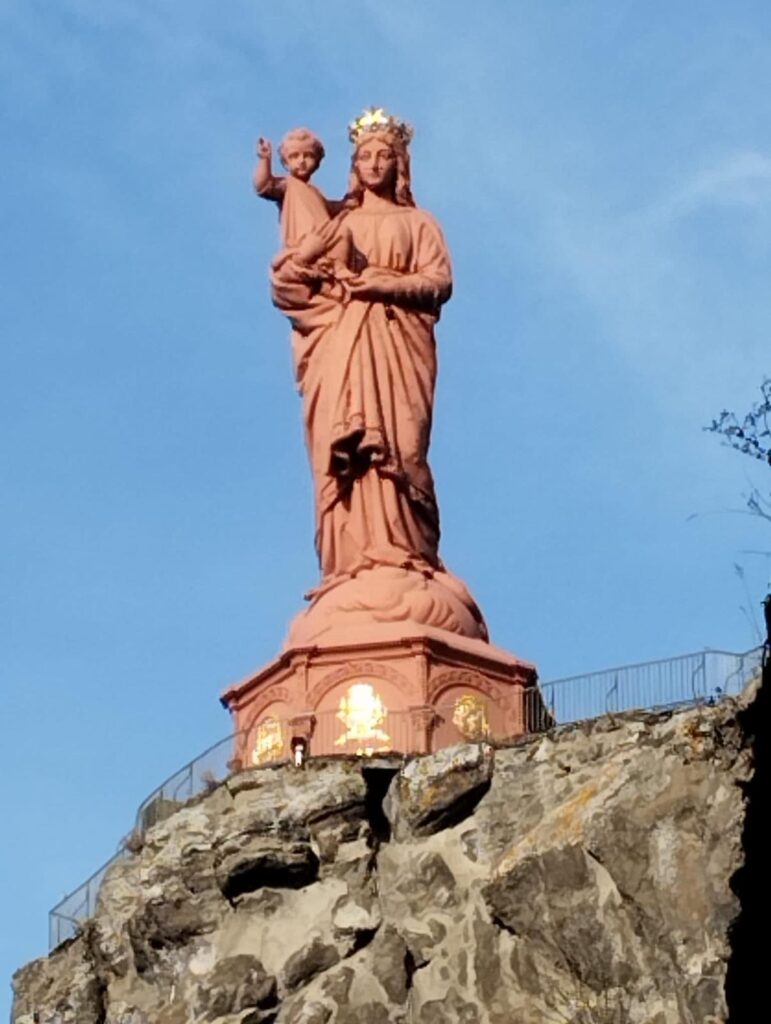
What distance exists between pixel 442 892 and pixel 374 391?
7080mm

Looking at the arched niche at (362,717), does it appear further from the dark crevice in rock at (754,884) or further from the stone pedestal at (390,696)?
the dark crevice in rock at (754,884)

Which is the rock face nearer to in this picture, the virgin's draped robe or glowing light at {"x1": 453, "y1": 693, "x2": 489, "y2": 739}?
glowing light at {"x1": 453, "y1": 693, "x2": 489, "y2": 739}

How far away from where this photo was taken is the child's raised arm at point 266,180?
4278 centimetres

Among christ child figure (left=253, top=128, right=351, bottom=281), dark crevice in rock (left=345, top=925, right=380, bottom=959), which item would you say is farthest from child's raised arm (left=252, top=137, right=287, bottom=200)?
dark crevice in rock (left=345, top=925, right=380, bottom=959)

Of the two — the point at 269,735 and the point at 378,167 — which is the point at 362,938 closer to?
the point at 269,735

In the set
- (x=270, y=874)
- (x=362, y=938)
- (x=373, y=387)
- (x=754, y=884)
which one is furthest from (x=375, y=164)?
(x=754, y=884)

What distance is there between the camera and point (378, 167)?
140ft

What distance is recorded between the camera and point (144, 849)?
38.5 metres

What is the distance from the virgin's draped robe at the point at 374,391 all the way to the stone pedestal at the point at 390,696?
1.40m

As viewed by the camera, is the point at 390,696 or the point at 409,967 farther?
the point at 390,696

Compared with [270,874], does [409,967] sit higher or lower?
lower

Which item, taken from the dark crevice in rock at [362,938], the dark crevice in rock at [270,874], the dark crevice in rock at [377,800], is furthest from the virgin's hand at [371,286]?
the dark crevice in rock at [362,938]

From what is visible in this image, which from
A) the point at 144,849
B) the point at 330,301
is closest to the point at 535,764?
the point at 144,849

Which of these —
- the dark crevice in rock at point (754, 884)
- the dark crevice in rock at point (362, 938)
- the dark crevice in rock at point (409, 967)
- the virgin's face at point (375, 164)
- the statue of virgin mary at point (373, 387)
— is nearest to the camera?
the dark crevice in rock at point (754, 884)
